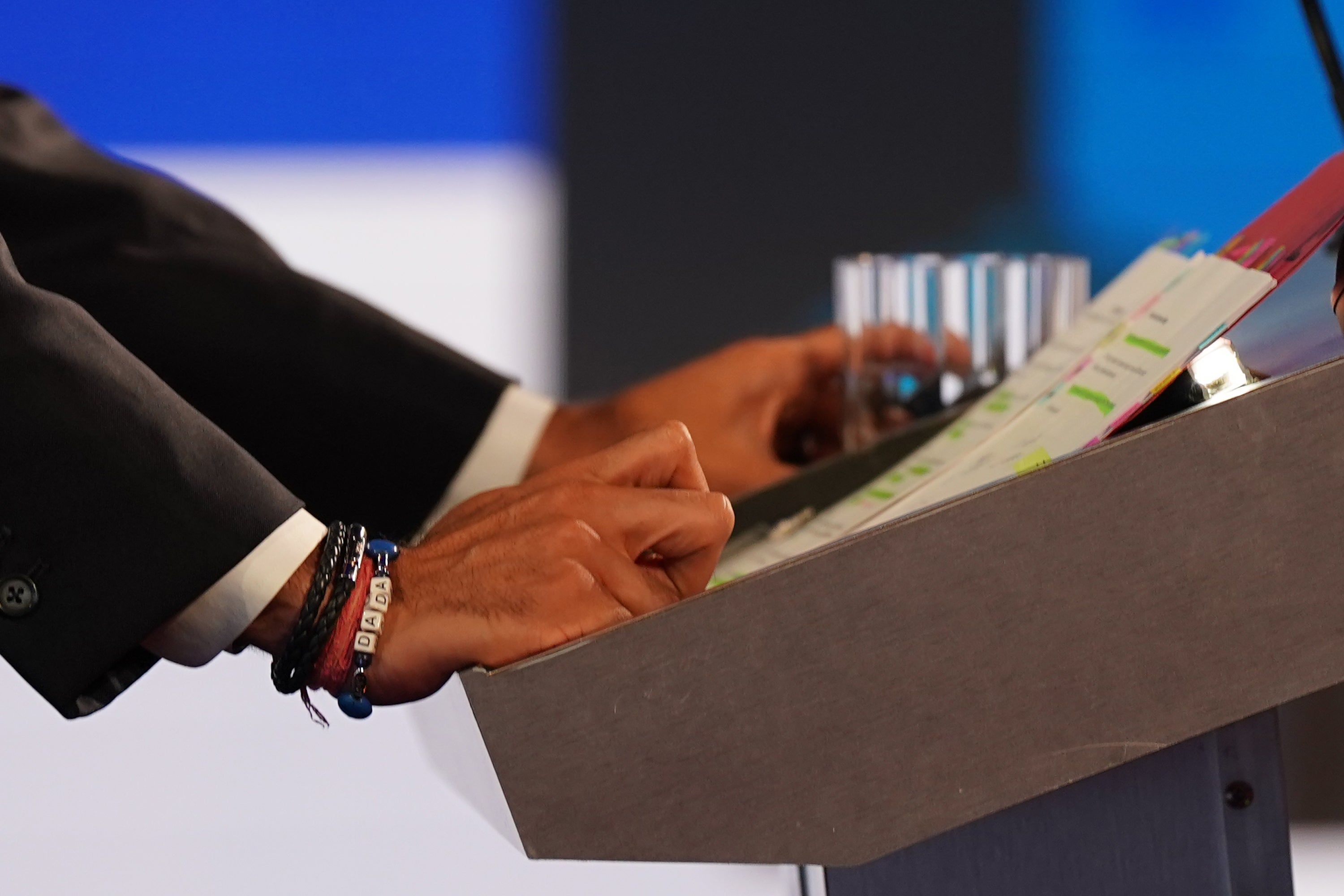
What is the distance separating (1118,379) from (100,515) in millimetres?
362

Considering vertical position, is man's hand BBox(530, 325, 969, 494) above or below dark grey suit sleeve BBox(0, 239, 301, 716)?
below

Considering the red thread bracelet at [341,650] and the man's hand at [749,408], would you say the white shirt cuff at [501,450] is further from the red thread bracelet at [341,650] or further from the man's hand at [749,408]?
the red thread bracelet at [341,650]

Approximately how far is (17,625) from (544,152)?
181cm

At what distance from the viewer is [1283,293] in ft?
1.77

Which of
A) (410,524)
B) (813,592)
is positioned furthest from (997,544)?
(410,524)

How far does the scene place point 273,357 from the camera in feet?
3.10

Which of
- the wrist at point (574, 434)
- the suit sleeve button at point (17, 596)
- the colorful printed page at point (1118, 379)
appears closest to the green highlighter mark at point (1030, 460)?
the colorful printed page at point (1118, 379)

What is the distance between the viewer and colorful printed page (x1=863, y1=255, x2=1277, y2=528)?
465 millimetres

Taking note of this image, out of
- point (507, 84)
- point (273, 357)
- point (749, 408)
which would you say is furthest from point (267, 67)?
point (749, 408)

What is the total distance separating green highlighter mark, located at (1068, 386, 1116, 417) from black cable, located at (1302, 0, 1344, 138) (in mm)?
215

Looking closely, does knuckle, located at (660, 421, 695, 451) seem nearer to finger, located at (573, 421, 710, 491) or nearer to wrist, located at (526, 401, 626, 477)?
finger, located at (573, 421, 710, 491)

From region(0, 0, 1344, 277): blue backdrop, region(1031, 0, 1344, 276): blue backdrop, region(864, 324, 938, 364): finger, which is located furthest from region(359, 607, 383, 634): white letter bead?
region(1031, 0, 1344, 276): blue backdrop

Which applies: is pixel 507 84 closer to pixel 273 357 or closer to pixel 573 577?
pixel 273 357

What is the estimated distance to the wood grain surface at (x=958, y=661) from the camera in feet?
1.31
